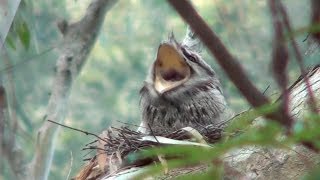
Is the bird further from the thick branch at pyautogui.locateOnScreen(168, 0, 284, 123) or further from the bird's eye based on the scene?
the thick branch at pyautogui.locateOnScreen(168, 0, 284, 123)

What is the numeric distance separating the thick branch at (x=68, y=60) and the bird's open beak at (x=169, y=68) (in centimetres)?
129

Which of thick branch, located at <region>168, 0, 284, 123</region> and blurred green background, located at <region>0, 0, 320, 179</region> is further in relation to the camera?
blurred green background, located at <region>0, 0, 320, 179</region>

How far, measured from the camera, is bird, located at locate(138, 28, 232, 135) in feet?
10.8

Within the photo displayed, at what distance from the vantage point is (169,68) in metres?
3.48

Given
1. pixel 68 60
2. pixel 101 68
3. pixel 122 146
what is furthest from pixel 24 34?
pixel 101 68

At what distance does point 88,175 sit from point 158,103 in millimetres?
600

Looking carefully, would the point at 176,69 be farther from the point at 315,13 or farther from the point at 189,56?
the point at 315,13

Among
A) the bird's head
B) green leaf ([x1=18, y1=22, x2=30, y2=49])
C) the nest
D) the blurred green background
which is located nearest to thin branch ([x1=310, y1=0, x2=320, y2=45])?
the nest

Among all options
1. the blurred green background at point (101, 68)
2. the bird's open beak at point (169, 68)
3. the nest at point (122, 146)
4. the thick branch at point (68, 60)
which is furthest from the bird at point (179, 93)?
the blurred green background at point (101, 68)

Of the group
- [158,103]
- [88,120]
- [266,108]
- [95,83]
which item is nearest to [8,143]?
[158,103]

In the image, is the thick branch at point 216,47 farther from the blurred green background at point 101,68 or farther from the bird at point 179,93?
the blurred green background at point 101,68

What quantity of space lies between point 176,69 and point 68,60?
1.38 m

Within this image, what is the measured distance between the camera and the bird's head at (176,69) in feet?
11.3

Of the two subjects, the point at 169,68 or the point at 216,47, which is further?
the point at 169,68
